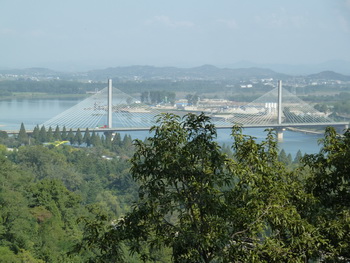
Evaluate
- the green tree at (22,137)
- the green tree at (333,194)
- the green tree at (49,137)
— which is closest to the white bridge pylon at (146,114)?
the green tree at (49,137)

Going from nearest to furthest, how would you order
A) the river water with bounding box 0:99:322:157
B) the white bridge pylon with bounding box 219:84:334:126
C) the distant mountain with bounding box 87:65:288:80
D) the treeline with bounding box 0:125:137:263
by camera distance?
1. the treeline with bounding box 0:125:137:263
2. the river water with bounding box 0:99:322:157
3. the white bridge pylon with bounding box 219:84:334:126
4. the distant mountain with bounding box 87:65:288:80

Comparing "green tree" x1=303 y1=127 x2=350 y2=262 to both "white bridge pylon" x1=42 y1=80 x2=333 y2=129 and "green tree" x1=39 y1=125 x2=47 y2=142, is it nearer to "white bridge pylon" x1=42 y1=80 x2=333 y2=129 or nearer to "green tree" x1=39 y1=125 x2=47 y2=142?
"green tree" x1=39 y1=125 x2=47 y2=142

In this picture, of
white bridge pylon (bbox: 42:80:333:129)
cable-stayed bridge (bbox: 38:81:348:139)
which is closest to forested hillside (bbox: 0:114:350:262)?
cable-stayed bridge (bbox: 38:81:348:139)

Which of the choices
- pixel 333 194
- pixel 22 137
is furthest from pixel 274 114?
pixel 333 194

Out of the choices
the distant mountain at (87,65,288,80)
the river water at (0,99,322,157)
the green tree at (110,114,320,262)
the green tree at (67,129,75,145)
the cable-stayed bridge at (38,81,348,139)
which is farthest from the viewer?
the distant mountain at (87,65,288,80)

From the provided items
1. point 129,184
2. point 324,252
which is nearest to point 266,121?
point 129,184

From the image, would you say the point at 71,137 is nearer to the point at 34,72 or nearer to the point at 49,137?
the point at 49,137
